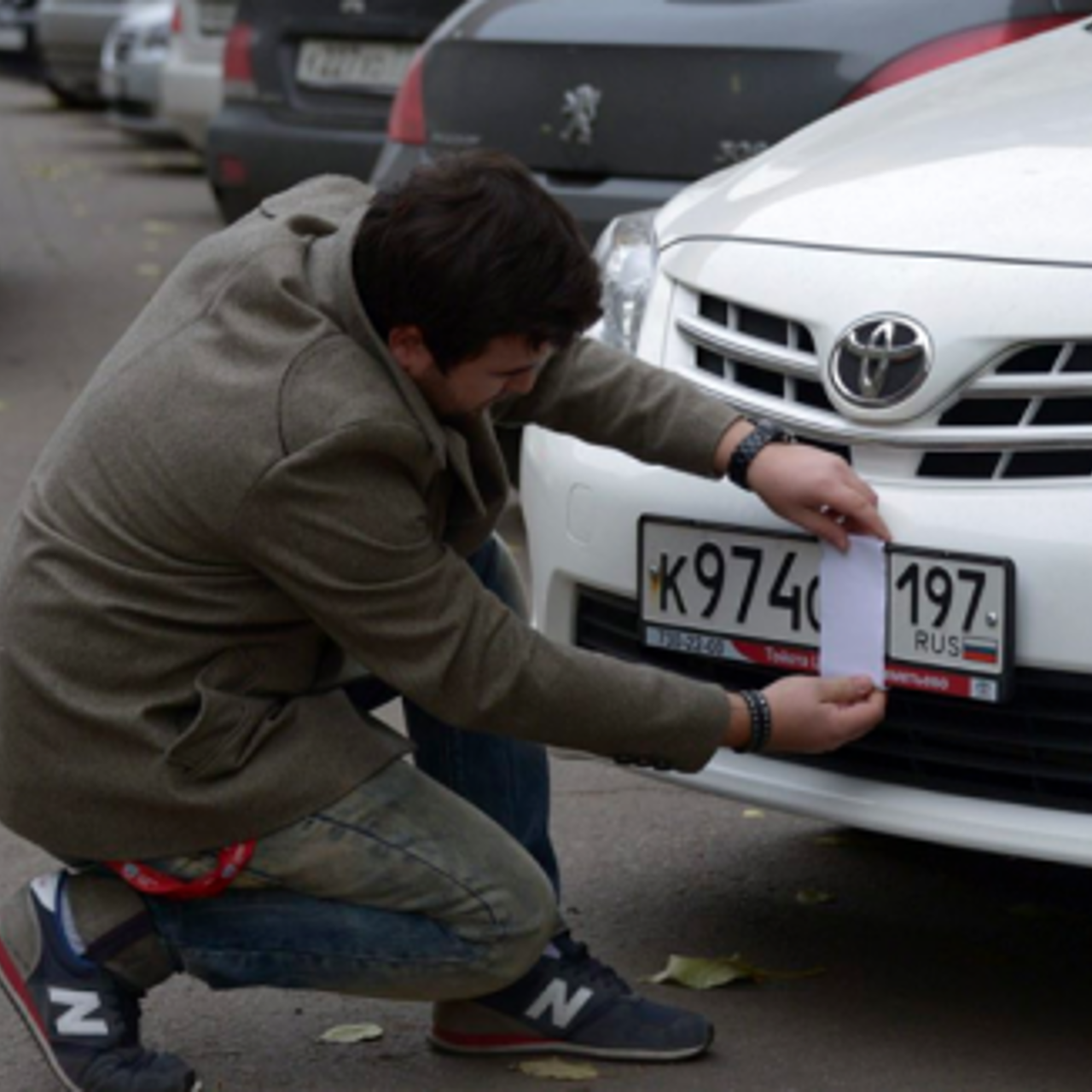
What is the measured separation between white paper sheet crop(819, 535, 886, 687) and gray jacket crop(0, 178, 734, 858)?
Answer: 17 cm

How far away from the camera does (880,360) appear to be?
3072 mm

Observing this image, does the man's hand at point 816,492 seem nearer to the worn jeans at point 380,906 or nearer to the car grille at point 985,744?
the car grille at point 985,744

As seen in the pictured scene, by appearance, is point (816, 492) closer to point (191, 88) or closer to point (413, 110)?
point (413, 110)

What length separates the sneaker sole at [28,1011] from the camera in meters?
3.03

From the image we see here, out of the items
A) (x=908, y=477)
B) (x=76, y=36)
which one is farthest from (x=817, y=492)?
(x=76, y=36)

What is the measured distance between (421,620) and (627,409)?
0.52 metres

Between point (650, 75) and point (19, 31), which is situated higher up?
point (650, 75)

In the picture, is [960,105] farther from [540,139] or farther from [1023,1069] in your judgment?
[540,139]

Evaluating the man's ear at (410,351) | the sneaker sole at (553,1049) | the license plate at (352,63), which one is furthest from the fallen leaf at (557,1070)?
the license plate at (352,63)

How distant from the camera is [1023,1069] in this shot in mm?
3141

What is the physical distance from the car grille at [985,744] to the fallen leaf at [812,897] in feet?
1.91

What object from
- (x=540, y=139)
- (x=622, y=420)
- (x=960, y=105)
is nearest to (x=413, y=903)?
(x=622, y=420)

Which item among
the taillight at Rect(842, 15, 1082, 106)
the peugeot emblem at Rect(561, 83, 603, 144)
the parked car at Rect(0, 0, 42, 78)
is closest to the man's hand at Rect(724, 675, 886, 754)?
the taillight at Rect(842, 15, 1082, 106)

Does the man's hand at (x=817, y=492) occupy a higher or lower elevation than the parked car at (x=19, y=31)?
higher
